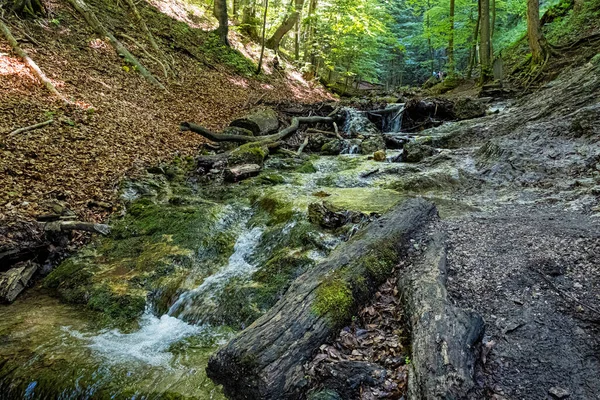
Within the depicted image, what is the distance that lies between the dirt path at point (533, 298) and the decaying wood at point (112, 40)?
437 inches

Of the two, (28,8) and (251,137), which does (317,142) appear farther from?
(28,8)

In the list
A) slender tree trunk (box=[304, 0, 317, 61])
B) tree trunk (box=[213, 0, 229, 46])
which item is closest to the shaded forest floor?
tree trunk (box=[213, 0, 229, 46])

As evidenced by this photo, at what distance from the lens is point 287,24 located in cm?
2000

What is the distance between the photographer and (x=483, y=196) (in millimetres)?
6016

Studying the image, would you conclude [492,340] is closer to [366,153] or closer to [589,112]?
[589,112]

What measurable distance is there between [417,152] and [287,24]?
48.7ft

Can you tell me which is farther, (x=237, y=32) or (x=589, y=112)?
(x=237, y=32)

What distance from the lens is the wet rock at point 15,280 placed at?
4.20 m

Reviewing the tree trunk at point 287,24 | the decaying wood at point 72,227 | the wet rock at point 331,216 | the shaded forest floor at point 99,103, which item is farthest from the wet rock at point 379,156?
the tree trunk at point 287,24

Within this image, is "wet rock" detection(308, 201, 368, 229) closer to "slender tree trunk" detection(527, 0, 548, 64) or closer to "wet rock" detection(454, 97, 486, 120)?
"wet rock" detection(454, 97, 486, 120)

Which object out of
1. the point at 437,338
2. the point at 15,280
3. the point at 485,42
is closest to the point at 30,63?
the point at 15,280

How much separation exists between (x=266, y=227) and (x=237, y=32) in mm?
17891

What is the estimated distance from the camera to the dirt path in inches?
88.0

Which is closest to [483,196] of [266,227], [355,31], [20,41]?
[266,227]
